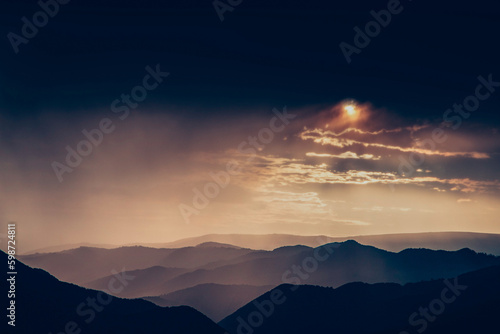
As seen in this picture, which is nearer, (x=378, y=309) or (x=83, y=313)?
(x=83, y=313)

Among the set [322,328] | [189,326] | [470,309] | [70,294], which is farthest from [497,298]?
[70,294]

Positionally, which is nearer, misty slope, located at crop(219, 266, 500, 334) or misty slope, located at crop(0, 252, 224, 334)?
misty slope, located at crop(0, 252, 224, 334)

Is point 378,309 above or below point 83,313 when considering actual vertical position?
above

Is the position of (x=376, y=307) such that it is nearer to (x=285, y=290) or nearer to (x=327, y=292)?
(x=327, y=292)
